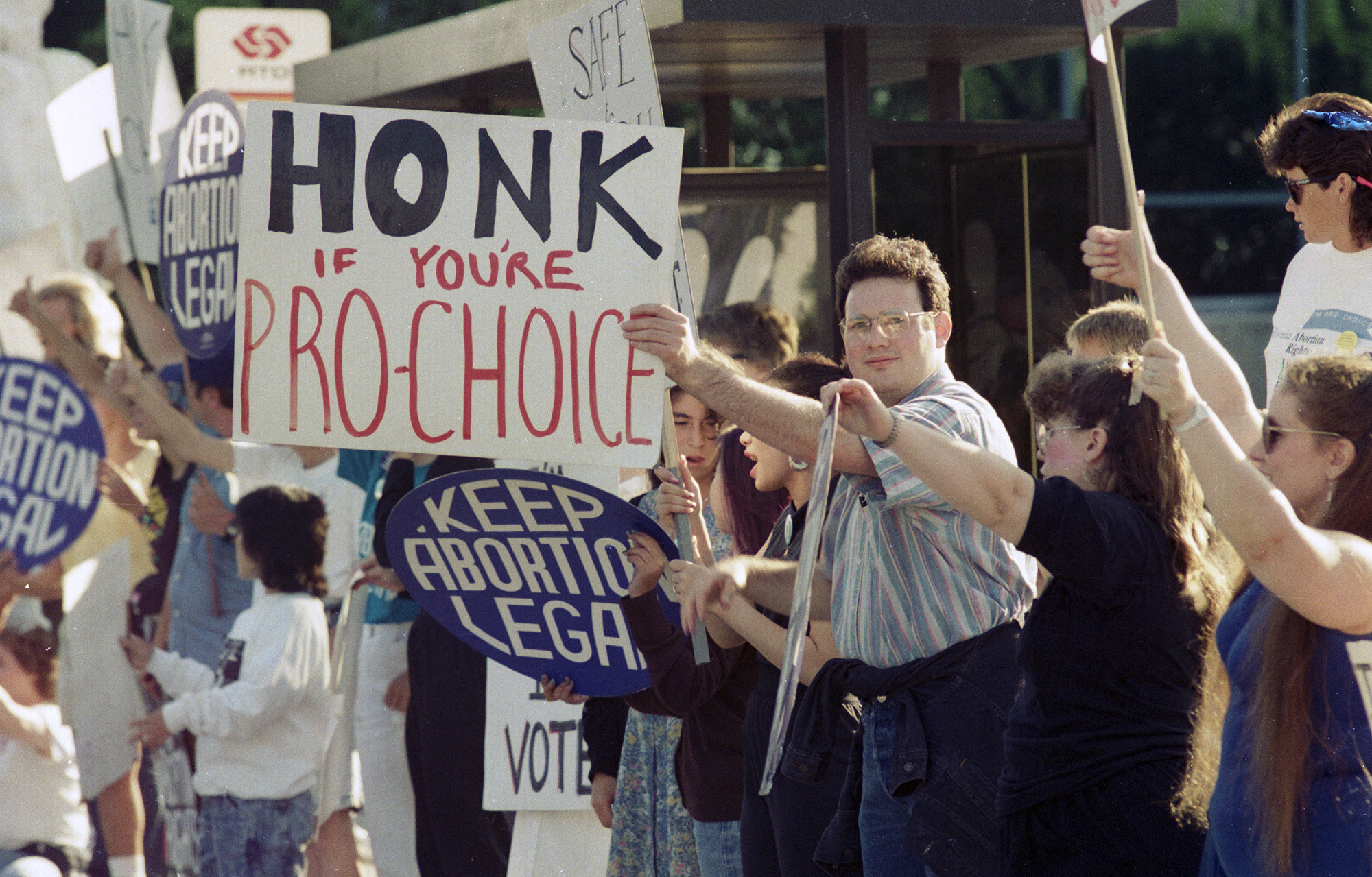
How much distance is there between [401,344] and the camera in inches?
116

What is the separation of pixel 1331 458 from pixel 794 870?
1.31 m

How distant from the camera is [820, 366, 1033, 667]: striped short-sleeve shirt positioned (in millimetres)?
2762

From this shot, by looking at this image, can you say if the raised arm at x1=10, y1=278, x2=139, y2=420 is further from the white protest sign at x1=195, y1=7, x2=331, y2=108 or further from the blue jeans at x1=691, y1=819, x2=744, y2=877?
the blue jeans at x1=691, y1=819, x2=744, y2=877

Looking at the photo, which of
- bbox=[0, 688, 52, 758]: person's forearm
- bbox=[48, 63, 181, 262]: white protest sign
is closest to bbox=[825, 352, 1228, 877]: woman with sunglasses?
bbox=[0, 688, 52, 758]: person's forearm

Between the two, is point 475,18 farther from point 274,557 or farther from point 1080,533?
point 1080,533

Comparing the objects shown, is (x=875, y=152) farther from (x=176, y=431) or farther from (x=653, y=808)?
(x=176, y=431)

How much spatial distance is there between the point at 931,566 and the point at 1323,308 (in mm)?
997

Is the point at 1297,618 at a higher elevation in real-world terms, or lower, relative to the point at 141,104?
lower

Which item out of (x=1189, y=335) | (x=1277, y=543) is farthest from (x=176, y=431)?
(x=1277, y=543)

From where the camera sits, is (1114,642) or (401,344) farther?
(401,344)

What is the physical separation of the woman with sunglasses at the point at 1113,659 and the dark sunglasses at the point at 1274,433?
0.21 meters

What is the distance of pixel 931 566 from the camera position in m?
2.79

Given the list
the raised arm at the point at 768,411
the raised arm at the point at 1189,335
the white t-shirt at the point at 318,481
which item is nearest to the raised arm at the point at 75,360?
the white t-shirt at the point at 318,481

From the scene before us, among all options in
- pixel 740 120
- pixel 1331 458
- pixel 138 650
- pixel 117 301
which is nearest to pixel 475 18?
pixel 117 301
